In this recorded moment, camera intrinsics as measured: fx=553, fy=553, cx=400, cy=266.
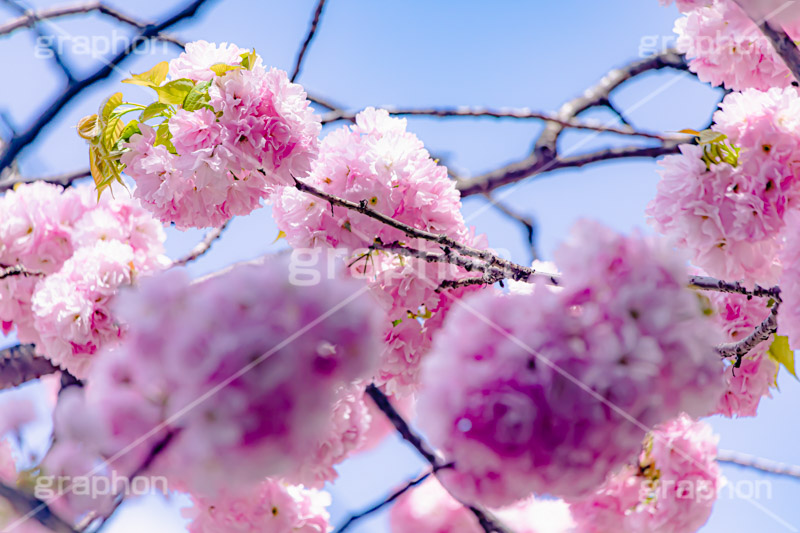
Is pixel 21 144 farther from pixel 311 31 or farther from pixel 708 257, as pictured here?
pixel 708 257

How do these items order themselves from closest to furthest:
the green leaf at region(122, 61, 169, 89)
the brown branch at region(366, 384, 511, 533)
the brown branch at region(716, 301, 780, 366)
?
the brown branch at region(716, 301, 780, 366) < the green leaf at region(122, 61, 169, 89) < the brown branch at region(366, 384, 511, 533)

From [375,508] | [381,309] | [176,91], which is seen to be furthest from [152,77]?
[375,508]

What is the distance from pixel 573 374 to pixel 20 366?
4.42 ft

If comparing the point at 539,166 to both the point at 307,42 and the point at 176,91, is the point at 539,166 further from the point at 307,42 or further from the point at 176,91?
the point at 176,91

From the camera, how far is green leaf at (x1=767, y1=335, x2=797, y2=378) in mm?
860

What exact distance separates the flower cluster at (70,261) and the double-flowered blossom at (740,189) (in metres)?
0.89

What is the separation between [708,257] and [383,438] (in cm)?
135

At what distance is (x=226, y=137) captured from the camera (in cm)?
70

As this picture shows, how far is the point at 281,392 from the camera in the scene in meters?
0.31

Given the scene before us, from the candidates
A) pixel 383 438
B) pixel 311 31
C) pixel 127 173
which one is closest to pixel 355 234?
pixel 127 173

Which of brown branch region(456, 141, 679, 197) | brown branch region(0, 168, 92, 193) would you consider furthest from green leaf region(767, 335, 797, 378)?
brown branch region(0, 168, 92, 193)

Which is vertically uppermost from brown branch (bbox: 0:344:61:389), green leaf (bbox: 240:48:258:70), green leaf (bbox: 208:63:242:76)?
green leaf (bbox: 240:48:258:70)

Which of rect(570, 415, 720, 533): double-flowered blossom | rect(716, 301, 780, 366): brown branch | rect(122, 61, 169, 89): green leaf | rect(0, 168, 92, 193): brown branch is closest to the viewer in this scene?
rect(716, 301, 780, 366): brown branch

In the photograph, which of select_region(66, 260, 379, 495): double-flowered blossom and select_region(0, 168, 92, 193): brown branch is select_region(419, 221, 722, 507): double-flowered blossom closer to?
select_region(66, 260, 379, 495): double-flowered blossom
